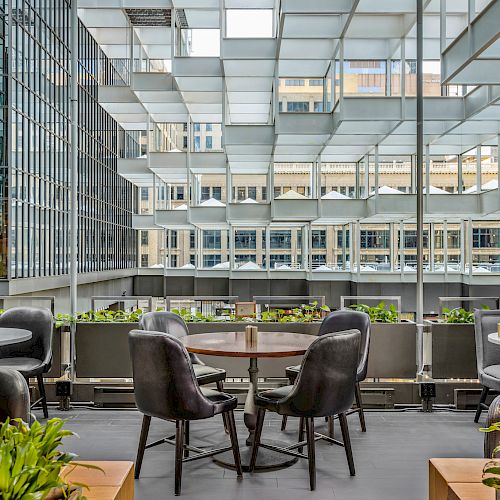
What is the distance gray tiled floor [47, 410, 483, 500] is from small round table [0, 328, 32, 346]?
875 millimetres

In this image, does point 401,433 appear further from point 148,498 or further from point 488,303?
point 148,498

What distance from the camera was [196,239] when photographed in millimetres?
19641

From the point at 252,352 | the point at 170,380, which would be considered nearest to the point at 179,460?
the point at 170,380

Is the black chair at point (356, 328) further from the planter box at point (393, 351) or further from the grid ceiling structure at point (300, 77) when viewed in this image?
the grid ceiling structure at point (300, 77)


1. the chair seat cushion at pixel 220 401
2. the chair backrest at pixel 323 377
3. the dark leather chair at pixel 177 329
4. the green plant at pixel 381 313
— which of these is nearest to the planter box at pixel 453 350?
the green plant at pixel 381 313

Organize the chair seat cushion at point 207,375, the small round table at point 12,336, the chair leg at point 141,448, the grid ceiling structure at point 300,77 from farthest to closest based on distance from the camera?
the grid ceiling structure at point 300,77, the chair seat cushion at point 207,375, the small round table at point 12,336, the chair leg at point 141,448

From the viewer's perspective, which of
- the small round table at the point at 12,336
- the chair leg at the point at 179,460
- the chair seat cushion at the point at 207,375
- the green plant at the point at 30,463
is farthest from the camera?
the chair seat cushion at the point at 207,375

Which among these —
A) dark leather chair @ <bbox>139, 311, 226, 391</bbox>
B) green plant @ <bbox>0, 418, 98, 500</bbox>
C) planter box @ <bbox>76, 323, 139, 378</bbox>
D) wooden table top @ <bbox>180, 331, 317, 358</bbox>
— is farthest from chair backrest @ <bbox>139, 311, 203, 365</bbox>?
green plant @ <bbox>0, 418, 98, 500</bbox>

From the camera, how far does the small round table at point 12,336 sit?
407 centimetres

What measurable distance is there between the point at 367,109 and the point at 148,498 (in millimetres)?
7438

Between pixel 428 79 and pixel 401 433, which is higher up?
pixel 428 79

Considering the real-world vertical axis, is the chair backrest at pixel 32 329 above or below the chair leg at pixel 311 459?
above

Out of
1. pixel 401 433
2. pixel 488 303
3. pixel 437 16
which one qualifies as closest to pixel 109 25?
pixel 437 16

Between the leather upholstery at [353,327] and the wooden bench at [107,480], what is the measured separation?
276 cm
